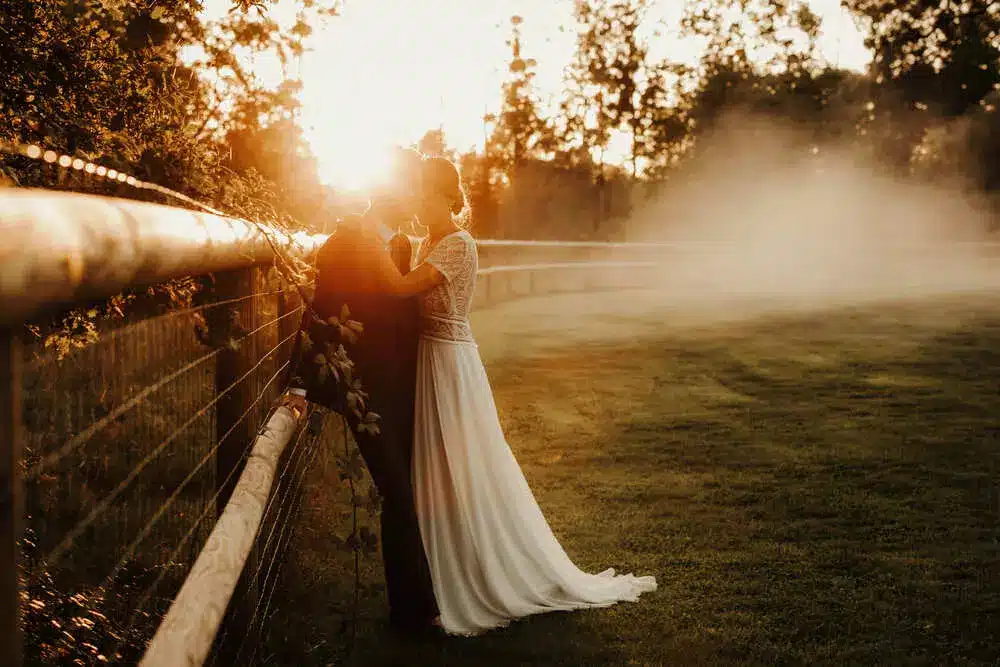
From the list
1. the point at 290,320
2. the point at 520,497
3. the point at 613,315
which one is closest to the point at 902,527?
the point at 520,497

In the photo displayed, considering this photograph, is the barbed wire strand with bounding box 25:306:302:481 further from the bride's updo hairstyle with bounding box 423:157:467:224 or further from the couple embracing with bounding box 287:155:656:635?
the bride's updo hairstyle with bounding box 423:157:467:224

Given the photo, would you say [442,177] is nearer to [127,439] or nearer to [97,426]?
[127,439]

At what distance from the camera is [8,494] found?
3.00 ft

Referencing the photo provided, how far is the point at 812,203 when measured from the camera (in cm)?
6938

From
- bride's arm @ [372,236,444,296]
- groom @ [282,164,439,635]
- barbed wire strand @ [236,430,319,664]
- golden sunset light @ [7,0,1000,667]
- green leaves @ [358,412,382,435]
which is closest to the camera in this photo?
golden sunset light @ [7,0,1000,667]

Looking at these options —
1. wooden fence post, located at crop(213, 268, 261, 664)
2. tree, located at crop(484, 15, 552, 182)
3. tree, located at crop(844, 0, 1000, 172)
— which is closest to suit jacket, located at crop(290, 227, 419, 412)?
wooden fence post, located at crop(213, 268, 261, 664)

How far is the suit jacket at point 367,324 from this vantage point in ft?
13.2

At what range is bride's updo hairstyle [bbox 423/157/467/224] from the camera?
193 inches

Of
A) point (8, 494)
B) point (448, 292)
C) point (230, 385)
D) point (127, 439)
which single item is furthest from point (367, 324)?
point (8, 494)

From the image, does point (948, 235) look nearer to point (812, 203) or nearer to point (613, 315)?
point (812, 203)

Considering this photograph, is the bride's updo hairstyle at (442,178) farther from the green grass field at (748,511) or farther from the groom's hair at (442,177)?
the green grass field at (748,511)

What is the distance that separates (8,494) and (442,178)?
4.11 meters

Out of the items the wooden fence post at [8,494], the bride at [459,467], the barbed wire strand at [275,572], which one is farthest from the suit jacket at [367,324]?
the wooden fence post at [8,494]

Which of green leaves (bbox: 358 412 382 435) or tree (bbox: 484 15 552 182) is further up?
tree (bbox: 484 15 552 182)
